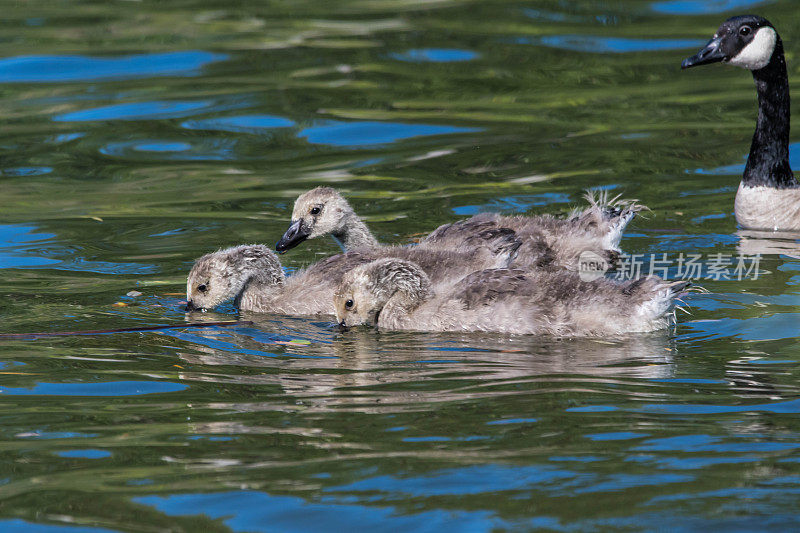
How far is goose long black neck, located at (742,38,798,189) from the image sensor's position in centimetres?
1195

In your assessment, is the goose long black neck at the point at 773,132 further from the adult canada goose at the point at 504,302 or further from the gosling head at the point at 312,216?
the gosling head at the point at 312,216

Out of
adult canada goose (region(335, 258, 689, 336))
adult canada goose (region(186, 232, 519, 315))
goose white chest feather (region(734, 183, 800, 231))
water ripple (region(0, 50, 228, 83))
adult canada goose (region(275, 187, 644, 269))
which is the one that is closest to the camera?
adult canada goose (region(335, 258, 689, 336))

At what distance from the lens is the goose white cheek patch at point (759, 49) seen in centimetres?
1203

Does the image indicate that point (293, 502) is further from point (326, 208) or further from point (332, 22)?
point (332, 22)

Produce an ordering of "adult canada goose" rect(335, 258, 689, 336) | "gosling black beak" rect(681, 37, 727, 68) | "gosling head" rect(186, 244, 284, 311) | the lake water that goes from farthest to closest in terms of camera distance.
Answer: "gosling black beak" rect(681, 37, 727, 68)
"gosling head" rect(186, 244, 284, 311)
"adult canada goose" rect(335, 258, 689, 336)
the lake water

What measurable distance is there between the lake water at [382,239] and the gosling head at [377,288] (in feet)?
0.75

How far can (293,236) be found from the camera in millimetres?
10500

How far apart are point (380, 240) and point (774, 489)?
6484 millimetres

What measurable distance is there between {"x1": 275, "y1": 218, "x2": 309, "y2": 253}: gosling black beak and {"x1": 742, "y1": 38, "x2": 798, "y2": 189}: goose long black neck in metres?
4.32

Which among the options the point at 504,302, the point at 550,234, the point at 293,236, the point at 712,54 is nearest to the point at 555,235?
the point at 550,234

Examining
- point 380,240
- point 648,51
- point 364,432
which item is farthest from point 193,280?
point 648,51

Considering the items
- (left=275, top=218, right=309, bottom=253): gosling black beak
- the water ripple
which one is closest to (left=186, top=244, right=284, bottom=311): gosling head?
(left=275, top=218, right=309, bottom=253): gosling black beak

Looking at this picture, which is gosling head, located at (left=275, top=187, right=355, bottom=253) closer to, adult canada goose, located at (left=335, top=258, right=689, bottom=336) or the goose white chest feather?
adult canada goose, located at (left=335, top=258, right=689, bottom=336)

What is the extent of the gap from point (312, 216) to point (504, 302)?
2.58 m
